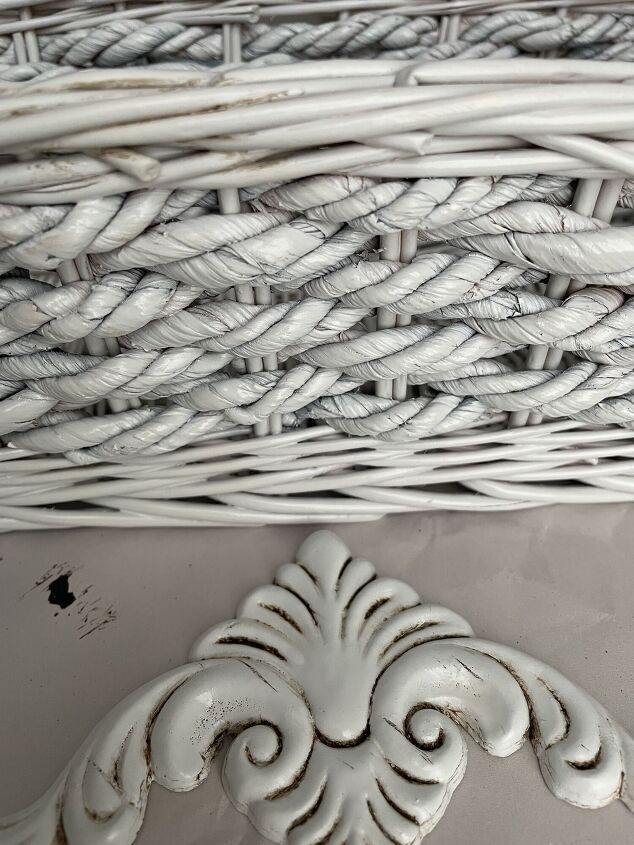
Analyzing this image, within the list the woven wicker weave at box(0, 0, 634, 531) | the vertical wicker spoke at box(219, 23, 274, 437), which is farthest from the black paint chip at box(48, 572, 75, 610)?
the vertical wicker spoke at box(219, 23, 274, 437)

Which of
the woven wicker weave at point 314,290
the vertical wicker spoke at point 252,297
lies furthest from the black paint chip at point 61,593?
the vertical wicker spoke at point 252,297

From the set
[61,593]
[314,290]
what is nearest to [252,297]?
[314,290]

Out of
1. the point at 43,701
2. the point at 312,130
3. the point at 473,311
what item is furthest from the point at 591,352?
the point at 43,701

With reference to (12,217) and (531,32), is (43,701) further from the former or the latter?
(531,32)

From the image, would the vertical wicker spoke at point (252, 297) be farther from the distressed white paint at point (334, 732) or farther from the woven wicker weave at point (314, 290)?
the distressed white paint at point (334, 732)

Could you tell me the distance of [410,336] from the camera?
334 mm

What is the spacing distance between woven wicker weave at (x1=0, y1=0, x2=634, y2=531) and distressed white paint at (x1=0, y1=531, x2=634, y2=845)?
8cm

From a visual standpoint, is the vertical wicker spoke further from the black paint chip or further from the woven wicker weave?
the black paint chip

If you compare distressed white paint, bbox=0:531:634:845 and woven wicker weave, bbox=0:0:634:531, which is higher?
woven wicker weave, bbox=0:0:634:531

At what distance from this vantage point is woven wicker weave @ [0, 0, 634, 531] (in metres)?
0.26

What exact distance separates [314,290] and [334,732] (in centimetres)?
21

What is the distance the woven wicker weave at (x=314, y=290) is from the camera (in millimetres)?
257

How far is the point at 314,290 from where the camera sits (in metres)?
0.31

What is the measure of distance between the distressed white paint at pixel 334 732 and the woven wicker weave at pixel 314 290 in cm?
8
